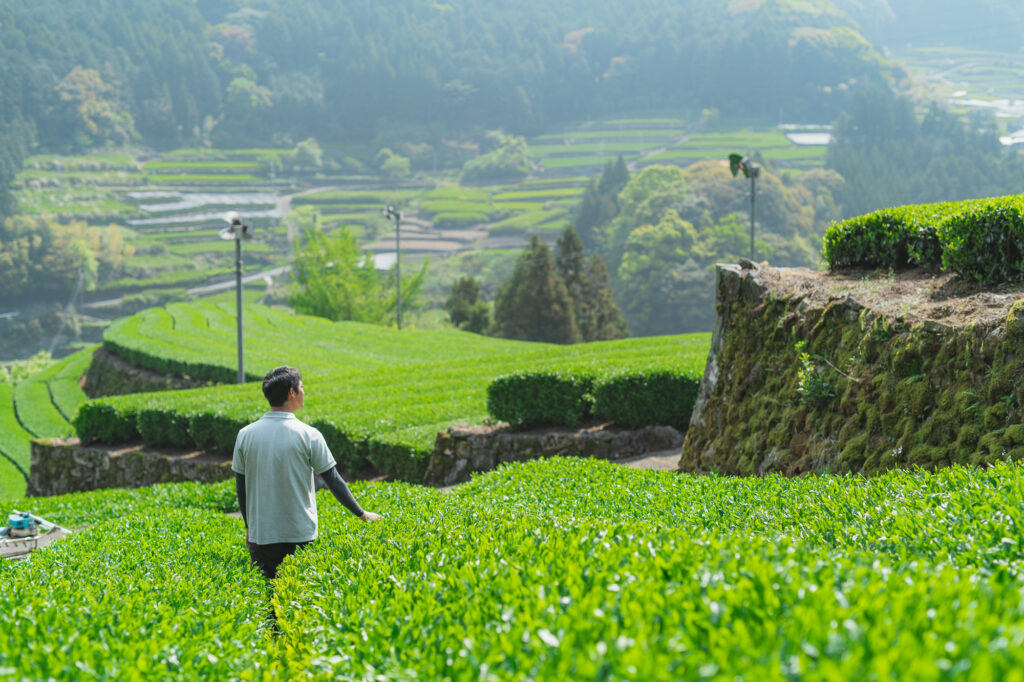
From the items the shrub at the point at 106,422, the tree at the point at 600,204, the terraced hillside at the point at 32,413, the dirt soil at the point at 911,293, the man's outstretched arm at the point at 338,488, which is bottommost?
the terraced hillside at the point at 32,413

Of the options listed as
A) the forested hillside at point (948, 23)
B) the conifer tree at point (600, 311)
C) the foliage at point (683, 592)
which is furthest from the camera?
the forested hillside at point (948, 23)

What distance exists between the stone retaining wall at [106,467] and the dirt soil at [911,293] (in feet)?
31.3

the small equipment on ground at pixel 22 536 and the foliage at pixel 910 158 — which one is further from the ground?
the foliage at pixel 910 158

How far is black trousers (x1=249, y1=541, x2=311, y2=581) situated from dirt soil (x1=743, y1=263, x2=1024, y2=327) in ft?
15.6

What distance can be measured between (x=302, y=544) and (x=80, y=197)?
450 feet

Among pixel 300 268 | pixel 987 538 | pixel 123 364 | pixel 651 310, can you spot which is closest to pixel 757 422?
pixel 987 538

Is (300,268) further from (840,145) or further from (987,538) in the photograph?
(840,145)

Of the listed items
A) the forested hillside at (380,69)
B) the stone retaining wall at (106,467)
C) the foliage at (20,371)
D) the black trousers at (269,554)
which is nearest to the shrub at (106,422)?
the stone retaining wall at (106,467)

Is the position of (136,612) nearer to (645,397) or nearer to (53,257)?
(645,397)

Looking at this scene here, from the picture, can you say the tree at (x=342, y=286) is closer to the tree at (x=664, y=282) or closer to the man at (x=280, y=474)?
the tree at (x=664, y=282)

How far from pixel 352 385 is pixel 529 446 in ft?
22.3

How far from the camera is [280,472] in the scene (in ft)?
15.1

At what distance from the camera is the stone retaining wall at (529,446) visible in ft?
34.3

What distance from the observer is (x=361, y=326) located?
3462 centimetres
